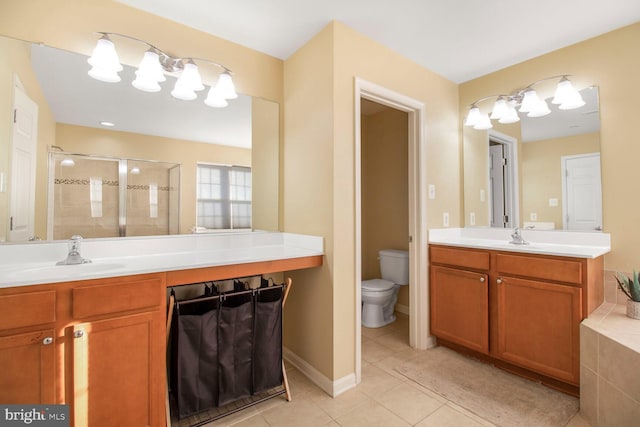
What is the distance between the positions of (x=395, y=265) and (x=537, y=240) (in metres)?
1.29

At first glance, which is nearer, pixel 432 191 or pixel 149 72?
pixel 149 72

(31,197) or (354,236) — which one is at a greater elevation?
(31,197)

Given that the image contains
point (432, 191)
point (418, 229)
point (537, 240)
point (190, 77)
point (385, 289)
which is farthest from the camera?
point (385, 289)

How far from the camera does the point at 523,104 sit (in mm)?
2355

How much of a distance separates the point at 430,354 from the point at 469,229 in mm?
1191

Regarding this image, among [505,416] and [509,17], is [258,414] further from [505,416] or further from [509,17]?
[509,17]

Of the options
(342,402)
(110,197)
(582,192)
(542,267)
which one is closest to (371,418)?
(342,402)

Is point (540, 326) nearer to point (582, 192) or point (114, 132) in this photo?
point (582, 192)

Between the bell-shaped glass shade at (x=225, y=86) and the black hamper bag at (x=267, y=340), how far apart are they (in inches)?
53.2

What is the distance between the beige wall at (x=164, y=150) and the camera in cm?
172

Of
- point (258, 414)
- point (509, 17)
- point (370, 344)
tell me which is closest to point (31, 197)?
point (258, 414)

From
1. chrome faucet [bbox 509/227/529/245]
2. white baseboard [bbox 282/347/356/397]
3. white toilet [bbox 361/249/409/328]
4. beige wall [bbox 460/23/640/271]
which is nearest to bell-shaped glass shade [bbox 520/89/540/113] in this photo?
beige wall [bbox 460/23/640/271]

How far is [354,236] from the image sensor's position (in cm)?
204

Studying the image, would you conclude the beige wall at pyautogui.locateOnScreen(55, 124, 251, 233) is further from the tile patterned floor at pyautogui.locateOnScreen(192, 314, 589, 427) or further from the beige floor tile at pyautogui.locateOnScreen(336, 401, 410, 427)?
the beige floor tile at pyautogui.locateOnScreen(336, 401, 410, 427)
